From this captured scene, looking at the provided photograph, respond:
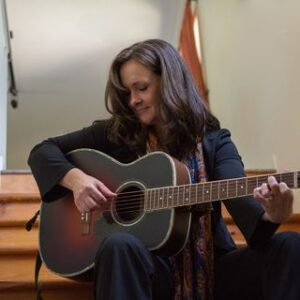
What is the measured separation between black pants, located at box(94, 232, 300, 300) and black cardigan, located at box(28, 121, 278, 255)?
0.05 meters

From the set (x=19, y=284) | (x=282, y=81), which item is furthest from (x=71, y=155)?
(x=282, y=81)

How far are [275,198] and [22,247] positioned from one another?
88 cm

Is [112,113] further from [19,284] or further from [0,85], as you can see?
[0,85]

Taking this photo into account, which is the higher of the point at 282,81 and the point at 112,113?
the point at 282,81

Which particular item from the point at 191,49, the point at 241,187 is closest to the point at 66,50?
the point at 191,49

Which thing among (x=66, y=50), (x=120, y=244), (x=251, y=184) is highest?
(x=66, y=50)

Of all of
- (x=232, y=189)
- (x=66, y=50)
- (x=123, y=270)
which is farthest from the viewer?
(x=66, y=50)

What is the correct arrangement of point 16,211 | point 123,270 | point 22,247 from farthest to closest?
point 16,211
point 22,247
point 123,270

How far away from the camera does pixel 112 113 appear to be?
1.26 m

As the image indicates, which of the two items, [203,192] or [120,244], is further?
[203,192]

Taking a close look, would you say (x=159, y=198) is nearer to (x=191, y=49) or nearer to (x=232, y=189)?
(x=232, y=189)

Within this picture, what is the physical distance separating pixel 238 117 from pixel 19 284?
155cm

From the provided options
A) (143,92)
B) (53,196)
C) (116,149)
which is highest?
(143,92)

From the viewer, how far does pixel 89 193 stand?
3.59 ft
